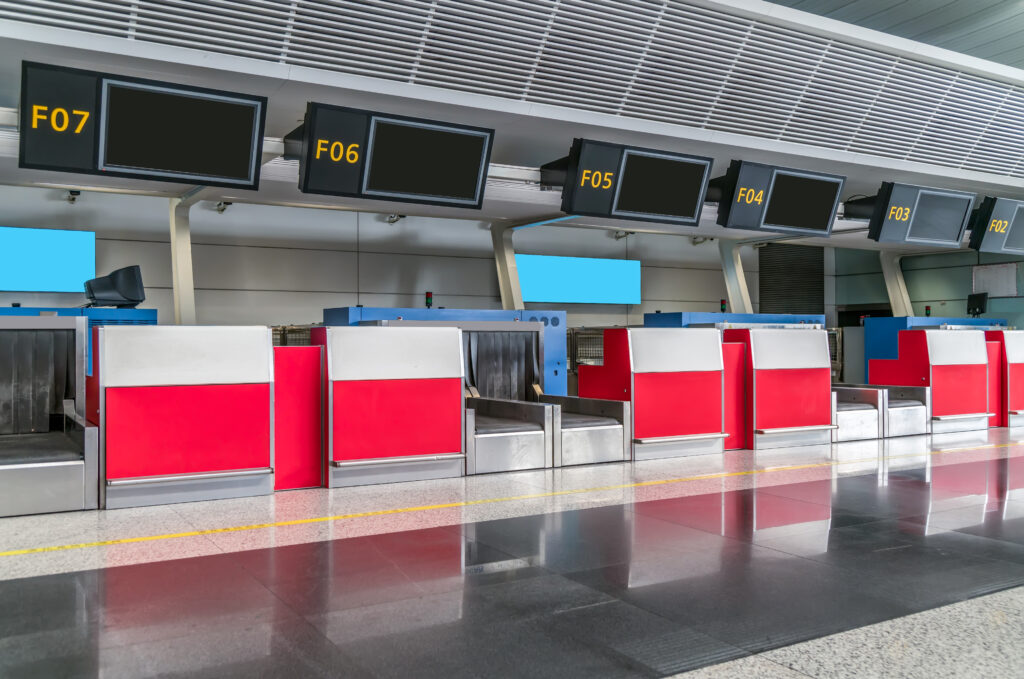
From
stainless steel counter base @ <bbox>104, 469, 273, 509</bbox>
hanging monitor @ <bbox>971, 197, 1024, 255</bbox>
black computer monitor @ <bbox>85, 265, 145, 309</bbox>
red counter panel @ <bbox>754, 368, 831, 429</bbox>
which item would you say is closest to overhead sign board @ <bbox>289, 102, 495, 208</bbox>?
stainless steel counter base @ <bbox>104, 469, 273, 509</bbox>

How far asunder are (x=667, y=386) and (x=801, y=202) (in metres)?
3.29

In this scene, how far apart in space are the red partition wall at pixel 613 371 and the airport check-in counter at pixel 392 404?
1.84m

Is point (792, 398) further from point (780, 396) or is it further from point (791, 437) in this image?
point (791, 437)

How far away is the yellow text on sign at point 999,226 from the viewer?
1195cm

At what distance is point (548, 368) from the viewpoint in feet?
31.8

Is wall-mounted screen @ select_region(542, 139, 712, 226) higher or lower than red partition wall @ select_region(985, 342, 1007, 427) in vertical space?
higher

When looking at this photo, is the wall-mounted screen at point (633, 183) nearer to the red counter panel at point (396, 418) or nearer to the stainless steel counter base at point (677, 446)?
the stainless steel counter base at point (677, 446)

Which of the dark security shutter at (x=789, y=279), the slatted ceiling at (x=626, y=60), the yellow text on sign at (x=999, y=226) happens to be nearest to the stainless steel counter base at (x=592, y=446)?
the slatted ceiling at (x=626, y=60)

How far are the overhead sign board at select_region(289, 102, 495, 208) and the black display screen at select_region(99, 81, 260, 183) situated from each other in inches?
20.2

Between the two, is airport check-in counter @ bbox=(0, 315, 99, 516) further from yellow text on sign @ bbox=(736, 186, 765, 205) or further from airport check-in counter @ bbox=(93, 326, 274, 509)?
yellow text on sign @ bbox=(736, 186, 765, 205)

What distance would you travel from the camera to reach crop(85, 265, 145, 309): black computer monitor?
31.0ft

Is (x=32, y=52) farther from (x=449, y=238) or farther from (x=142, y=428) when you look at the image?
(x=449, y=238)

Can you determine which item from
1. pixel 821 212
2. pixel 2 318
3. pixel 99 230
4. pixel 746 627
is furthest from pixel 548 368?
pixel 99 230

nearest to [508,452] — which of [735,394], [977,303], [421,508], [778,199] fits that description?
[421,508]
